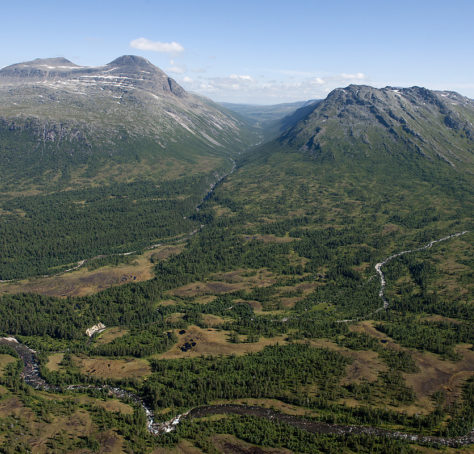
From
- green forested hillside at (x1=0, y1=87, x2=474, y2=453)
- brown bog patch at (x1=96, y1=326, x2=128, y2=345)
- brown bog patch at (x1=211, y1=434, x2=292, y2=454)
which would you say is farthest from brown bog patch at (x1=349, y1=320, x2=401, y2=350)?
brown bog patch at (x1=96, y1=326, x2=128, y2=345)

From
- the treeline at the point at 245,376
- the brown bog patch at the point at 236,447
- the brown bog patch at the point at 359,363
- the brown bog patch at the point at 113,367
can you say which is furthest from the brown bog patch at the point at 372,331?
the brown bog patch at the point at 113,367

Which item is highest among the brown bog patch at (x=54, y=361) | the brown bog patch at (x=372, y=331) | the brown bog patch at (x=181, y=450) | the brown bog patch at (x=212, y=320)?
the brown bog patch at (x=372, y=331)

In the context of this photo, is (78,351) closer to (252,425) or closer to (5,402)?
(5,402)

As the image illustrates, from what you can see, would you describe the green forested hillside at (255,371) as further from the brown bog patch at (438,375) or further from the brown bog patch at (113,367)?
the brown bog patch at (113,367)

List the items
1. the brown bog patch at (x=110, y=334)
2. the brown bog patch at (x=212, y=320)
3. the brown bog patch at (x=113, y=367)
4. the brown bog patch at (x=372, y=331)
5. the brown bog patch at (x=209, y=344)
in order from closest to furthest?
the brown bog patch at (x=113, y=367), the brown bog patch at (x=209, y=344), the brown bog patch at (x=372, y=331), the brown bog patch at (x=110, y=334), the brown bog patch at (x=212, y=320)

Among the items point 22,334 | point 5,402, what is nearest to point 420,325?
point 5,402

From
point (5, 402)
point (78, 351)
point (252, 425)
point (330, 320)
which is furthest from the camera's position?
point (330, 320)

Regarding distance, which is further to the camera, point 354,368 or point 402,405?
point 354,368

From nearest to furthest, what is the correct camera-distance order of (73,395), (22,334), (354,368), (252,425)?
(252,425) < (73,395) < (354,368) < (22,334)
